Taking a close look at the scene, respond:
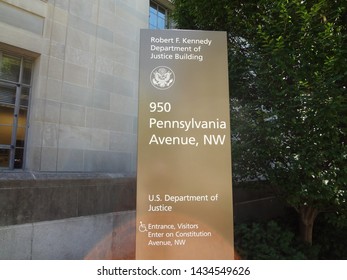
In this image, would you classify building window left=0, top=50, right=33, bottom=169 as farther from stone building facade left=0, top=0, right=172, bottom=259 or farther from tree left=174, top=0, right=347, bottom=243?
tree left=174, top=0, right=347, bottom=243

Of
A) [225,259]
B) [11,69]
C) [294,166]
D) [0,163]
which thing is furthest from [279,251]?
[11,69]

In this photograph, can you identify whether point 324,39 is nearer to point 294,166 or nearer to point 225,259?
point 294,166

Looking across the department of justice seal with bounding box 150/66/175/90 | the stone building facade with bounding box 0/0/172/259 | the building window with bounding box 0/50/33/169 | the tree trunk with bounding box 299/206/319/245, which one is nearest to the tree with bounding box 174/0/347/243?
the tree trunk with bounding box 299/206/319/245

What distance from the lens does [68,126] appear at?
6.66 m

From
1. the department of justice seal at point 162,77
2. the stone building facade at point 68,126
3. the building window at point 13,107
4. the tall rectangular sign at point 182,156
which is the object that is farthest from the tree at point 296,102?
the building window at point 13,107

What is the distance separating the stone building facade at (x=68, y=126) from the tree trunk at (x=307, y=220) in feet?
11.4

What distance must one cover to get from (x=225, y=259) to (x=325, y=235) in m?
4.61

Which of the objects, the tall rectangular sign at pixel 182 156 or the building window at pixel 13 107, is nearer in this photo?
the tall rectangular sign at pixel 182 156

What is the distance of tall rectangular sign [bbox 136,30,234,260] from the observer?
2826 mm

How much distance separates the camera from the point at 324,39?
4.34 meters

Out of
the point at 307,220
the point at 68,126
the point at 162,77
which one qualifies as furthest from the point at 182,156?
the point at 68,126

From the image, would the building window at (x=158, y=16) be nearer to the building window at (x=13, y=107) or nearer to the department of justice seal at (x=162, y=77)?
the building window at (x=13, y=107)

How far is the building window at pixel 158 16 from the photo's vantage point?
945 cm

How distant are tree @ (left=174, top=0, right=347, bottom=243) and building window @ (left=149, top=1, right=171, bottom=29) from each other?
455 cm
